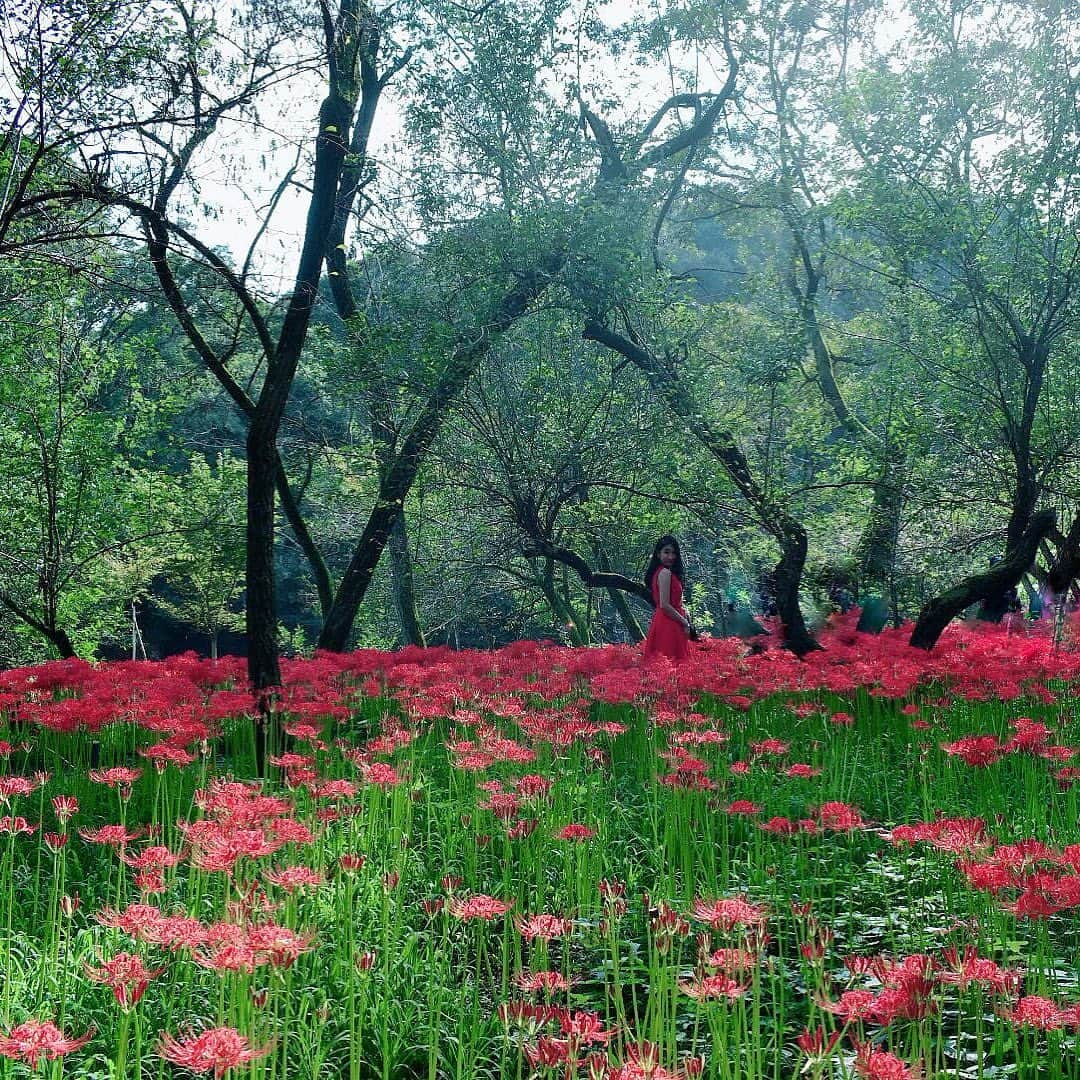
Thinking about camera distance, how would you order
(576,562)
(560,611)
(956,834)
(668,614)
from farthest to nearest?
(560,611) → (576,562) → (668,614) → (956,834)

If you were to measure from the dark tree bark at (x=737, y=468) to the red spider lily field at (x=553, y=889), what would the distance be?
4.25 meters

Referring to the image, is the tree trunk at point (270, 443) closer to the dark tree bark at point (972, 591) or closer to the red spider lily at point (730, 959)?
the red spider lily at point (730, 959)

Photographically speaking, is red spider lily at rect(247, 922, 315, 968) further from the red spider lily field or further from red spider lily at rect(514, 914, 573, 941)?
red spider lily at rect(514, 914, 573, 941)

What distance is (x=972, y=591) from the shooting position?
40.4 feet

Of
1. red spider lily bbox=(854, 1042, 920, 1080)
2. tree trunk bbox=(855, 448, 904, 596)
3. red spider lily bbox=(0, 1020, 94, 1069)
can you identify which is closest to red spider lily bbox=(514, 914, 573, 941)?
red spider lily bbox=(854, 1042, 920, 1080)

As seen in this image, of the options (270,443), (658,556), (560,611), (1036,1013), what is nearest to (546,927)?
(1036,1013)

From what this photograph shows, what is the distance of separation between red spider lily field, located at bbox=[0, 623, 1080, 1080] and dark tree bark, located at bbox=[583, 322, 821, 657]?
168 inches

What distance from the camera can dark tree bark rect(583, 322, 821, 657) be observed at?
1320cm

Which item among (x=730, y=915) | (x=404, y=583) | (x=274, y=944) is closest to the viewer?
(x=274, y=944)

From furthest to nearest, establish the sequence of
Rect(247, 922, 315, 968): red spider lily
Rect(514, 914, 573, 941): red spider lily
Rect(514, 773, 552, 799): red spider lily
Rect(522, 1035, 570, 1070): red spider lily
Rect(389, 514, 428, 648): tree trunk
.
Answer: Rect(389, 514, 428, 648): tree trunk < Rect(514, 773, 552, 799): red spider lily < Rect(514, 914, 573, 941): red spider lily < Rect(247, 922, 315, 968): red spider lily < Rect(522, 1035, 570, 1070): red spider lily

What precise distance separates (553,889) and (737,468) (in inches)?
361

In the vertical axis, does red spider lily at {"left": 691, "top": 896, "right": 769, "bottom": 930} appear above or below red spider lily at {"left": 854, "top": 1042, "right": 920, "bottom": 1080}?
above

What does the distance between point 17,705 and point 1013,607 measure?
58.8ft

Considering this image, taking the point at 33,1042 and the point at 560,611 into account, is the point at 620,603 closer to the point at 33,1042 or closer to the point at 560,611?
the point at 560,611
